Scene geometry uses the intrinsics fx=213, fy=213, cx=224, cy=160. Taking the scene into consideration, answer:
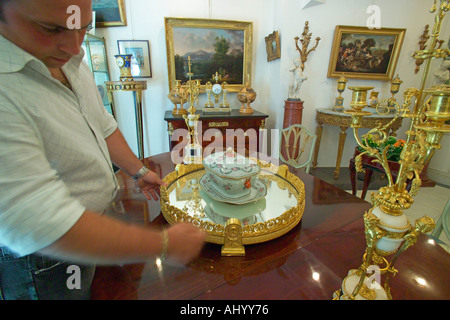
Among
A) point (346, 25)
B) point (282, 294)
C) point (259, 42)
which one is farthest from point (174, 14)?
point (282, 294)

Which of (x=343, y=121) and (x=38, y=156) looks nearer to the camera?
(x=38, y=156)

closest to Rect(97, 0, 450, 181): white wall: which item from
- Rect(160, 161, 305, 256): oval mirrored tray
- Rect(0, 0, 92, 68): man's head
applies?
Rect(160, 161, 305, 256): oval mirrored tray

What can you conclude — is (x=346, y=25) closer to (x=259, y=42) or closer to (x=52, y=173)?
(x=259, y=42)

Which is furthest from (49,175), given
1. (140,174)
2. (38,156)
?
(140,174)

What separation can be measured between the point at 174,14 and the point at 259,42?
1.34 meters

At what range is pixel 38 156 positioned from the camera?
43cm

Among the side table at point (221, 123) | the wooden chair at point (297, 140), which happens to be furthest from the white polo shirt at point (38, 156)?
the side table at point (221, 123)

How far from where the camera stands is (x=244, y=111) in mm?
3180

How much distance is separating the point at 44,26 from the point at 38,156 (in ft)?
0.90

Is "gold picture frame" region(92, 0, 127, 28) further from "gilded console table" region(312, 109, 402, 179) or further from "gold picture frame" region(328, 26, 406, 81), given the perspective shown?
"gilded console table" region(312, 109, 402, 179)

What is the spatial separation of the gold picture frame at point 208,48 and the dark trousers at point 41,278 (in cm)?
296

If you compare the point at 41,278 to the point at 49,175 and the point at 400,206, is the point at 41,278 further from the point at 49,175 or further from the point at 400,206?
the point at 400,206

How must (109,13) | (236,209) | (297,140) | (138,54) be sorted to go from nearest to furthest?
1. (236,209)
2. (297,140)
3. (109,13)
4. (138,54)

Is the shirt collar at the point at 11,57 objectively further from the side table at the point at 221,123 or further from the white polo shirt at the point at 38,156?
the side table at the point at 221,123
